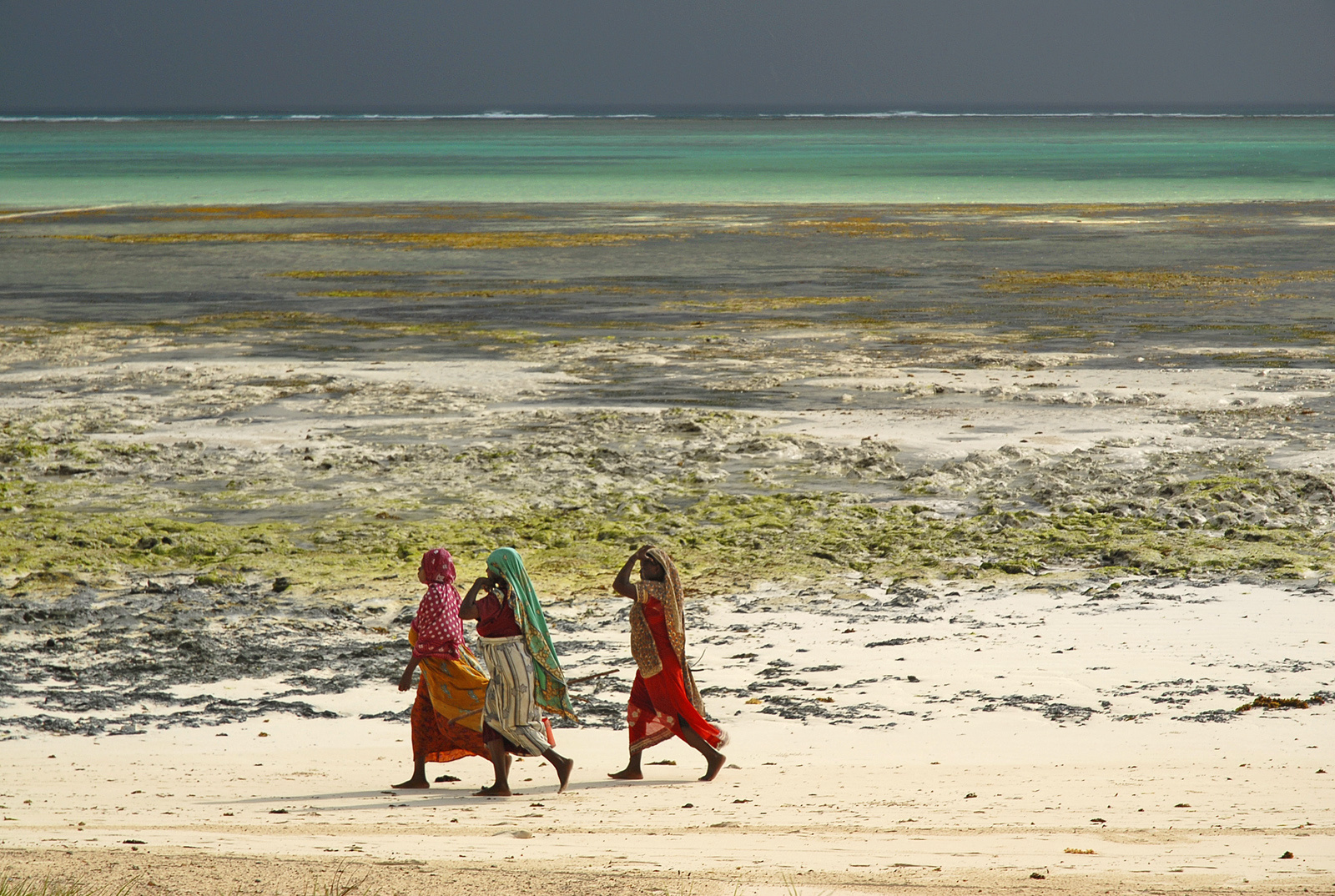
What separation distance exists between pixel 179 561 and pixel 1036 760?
6443 mm

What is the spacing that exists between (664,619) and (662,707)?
410mm

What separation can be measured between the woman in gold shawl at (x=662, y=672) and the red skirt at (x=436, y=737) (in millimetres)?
737

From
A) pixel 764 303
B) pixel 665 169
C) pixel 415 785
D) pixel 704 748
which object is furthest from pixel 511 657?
pixel 665 169

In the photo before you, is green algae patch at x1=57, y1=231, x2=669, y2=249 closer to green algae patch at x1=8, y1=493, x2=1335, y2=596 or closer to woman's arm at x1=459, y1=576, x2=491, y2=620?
green algae patch at x1=8, y1=493, x2=1335, y2=596

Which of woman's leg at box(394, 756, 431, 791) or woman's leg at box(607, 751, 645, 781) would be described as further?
woman's leg at box(607, 751, 645, 781)

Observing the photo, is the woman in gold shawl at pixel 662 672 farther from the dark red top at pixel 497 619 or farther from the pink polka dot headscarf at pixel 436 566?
the pink polka dot headscarf at pixel 436 566

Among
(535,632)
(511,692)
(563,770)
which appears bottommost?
(563,770)

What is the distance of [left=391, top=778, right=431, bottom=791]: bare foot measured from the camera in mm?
6758

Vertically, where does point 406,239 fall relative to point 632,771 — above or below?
above

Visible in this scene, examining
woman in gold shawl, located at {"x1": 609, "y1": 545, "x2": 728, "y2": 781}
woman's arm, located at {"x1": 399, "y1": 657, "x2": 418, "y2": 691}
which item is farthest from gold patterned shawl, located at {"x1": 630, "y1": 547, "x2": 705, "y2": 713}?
woman's arm, located at {"x1": 399, "y1": 657, "x2": 418, "y2": 691}

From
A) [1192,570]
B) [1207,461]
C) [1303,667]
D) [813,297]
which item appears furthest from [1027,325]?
[1303,667]

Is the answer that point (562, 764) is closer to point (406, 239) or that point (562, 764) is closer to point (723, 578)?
point (723, 578)

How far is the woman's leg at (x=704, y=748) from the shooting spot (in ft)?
22.0

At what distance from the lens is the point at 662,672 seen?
6766 mm
